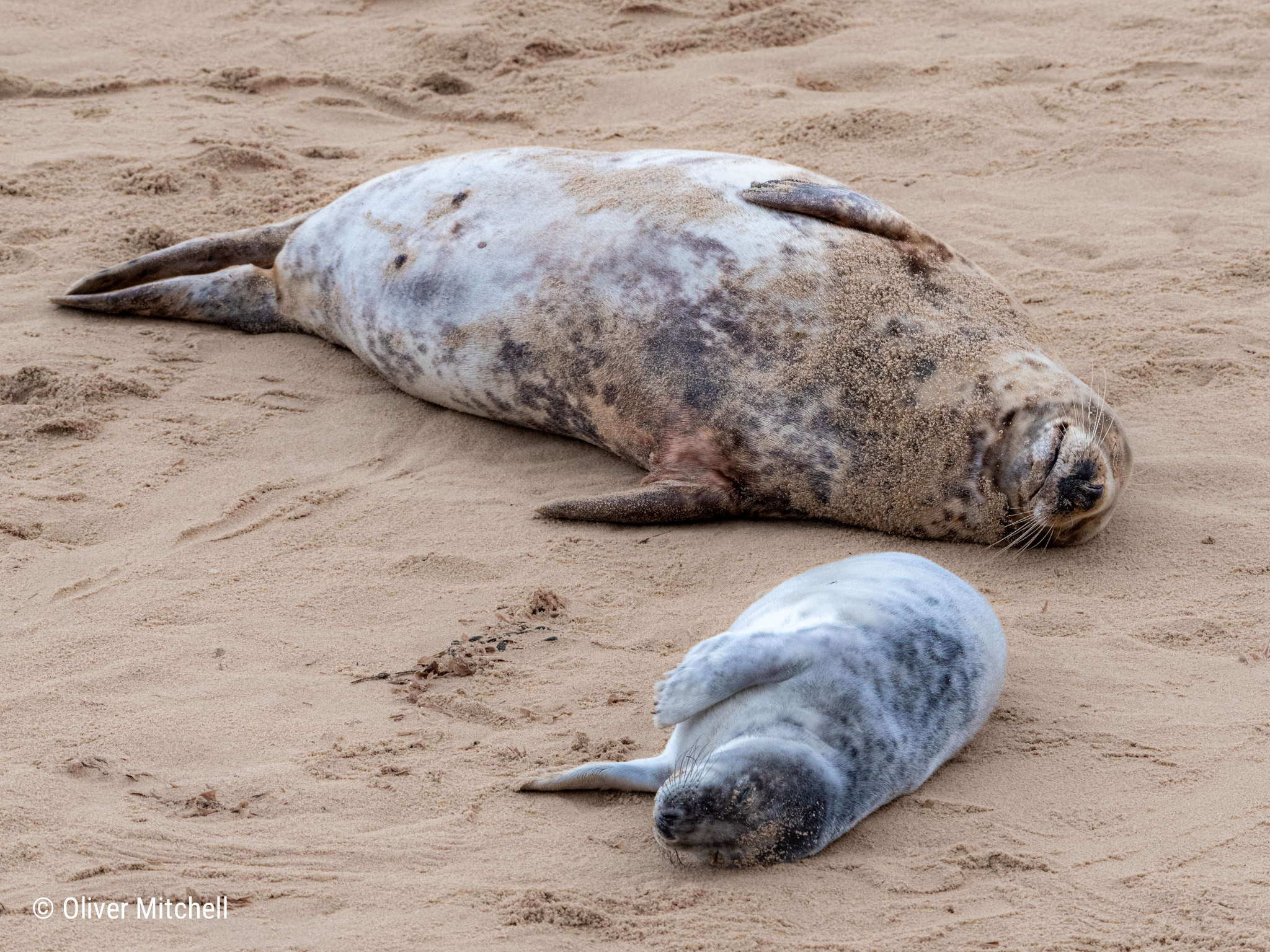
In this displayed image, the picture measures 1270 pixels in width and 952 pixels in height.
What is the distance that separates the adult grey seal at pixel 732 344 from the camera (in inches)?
165

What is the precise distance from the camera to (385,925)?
253 cm

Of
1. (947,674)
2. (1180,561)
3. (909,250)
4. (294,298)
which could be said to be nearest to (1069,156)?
(909,250)

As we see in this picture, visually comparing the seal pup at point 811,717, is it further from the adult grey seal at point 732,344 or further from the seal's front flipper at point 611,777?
the adult grey seal at point 732,344

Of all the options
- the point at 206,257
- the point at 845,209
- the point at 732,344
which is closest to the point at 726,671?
the point at 732,344

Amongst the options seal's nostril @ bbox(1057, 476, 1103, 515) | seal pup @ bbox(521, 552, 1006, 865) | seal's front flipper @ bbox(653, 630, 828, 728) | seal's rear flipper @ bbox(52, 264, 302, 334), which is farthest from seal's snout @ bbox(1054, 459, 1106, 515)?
seal's rear flipper @ bbox(52, 264, 302, 334)

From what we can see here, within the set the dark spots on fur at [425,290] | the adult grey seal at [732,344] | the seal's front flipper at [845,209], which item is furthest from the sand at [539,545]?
the seal's front flipper at [845,209]

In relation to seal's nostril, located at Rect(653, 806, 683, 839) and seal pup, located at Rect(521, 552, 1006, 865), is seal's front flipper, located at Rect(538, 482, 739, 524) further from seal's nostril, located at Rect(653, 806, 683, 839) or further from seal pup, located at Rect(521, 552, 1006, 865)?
seal's nostril, located at Rect(653, 806, 683, 839)

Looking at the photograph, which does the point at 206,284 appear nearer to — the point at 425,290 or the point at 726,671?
the point at 425,290

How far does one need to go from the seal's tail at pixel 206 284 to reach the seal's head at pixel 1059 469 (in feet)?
8.87

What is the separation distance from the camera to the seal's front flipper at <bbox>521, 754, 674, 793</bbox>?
9.73ft

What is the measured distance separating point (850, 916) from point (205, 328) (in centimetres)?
372

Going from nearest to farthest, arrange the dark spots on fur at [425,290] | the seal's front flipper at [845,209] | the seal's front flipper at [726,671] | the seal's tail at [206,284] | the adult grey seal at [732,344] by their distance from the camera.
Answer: the seal's front flipper at [726,671] < the adult grey seal at [732,344] < the seal's front flipper at [845,209] < the dark spots on fur at [425,290] < the seal's tail at [206,284]

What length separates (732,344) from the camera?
4371 millimetres

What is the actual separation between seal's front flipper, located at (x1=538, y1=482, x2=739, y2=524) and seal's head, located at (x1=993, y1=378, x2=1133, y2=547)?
805 mm
